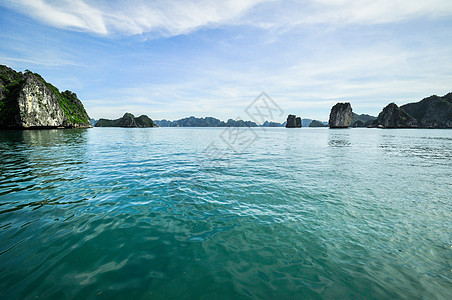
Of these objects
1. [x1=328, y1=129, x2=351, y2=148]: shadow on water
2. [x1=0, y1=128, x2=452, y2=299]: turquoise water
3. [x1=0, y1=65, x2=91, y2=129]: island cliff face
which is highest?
[x1=0, y1=65, x2=91, y2=129]: island cliff face

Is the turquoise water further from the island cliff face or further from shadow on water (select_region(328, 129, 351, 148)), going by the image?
the island cliff face

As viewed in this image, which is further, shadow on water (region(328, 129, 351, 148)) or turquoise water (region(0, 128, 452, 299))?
shadow on water (region(328, 129, 351, 148))

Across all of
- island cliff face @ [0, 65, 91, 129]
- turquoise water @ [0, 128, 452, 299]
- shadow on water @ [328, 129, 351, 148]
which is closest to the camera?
turquoise water @ [0, 128, 452, 299]

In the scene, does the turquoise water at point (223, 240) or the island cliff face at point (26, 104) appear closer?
the turquoise water at point (223, 240)

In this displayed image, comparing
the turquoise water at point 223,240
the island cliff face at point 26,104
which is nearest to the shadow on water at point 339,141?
the turquoise water at point 223,240

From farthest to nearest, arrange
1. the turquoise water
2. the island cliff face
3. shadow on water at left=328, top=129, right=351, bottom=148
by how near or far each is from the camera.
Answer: the island cliff face < shadow on water at left=328, top=129, right=351, bottom=148 < the turquoise water

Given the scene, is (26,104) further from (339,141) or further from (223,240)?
(339,141)

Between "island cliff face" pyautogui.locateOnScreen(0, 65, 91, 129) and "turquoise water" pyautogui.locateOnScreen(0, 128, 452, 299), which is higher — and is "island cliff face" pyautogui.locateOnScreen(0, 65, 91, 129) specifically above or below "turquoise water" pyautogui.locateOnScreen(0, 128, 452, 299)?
above

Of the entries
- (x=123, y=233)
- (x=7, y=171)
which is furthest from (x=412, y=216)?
(x=7, y=171)

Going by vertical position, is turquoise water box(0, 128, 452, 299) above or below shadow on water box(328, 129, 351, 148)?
below

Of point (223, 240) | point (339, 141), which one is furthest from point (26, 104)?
point (339, 141)

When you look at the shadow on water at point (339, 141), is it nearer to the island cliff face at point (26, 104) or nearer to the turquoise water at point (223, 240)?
the turquoise water at point (223, 240)

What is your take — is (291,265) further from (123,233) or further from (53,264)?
(53,264)

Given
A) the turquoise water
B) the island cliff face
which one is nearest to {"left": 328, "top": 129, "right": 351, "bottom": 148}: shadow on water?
the turquoise water
